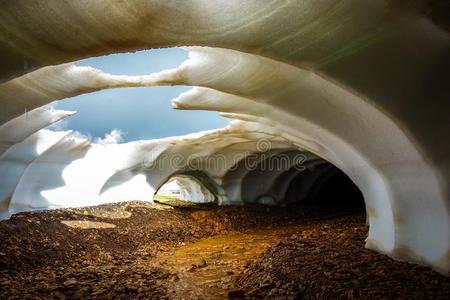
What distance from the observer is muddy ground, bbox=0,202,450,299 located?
4133 millimetres

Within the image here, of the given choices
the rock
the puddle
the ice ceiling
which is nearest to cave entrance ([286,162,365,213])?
the puddle

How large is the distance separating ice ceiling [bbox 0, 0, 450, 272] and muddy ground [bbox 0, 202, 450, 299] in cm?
72

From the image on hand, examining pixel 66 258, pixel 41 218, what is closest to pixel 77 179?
pixel 41 218

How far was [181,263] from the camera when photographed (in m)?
7.24

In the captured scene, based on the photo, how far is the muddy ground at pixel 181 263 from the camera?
413 cm

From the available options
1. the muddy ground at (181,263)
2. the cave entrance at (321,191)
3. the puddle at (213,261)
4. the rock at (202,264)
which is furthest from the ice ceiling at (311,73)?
the cave entrance at (321,191)

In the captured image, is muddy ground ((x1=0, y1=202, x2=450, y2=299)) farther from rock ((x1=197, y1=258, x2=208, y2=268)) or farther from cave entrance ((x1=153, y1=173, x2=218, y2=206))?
cave entrance ((x1=153, y1=173, x2=218, y2=206))

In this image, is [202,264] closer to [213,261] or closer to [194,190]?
[213,261]

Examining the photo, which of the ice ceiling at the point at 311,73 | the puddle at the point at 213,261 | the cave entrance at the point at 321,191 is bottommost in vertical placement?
the puddle at the point at 213,261

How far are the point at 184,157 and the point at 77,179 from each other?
17.0 ft

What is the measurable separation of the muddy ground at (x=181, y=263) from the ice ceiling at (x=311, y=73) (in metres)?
0.72

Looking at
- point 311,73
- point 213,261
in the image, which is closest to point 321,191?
point 213,261

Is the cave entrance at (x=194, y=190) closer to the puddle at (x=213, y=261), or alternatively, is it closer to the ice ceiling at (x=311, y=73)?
the puddle at (x=213, y=261)

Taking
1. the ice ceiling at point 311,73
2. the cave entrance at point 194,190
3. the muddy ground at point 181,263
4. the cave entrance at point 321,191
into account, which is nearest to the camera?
the ice ceiling at point 311,73
